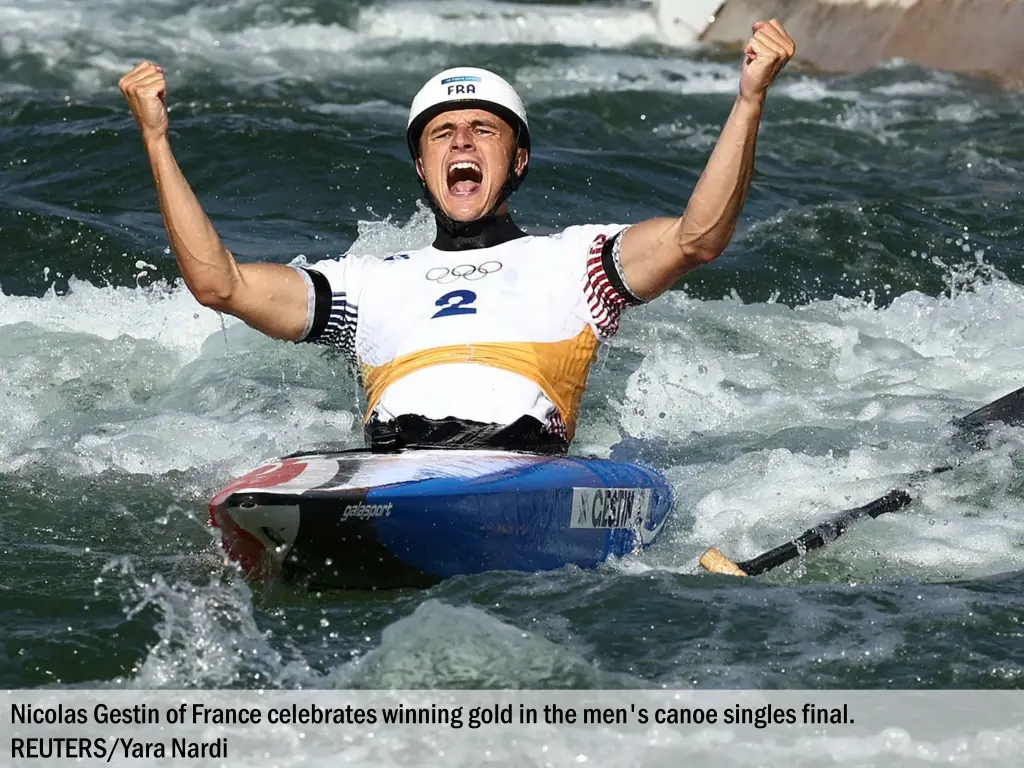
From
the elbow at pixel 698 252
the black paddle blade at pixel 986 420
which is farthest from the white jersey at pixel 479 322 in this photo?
the black paddle blade at pixel 986 420

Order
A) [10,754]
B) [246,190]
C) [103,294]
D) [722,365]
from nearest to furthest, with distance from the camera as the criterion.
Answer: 1. [10,754]
2. [722,365]
3. [103,294]
4. [246,190]

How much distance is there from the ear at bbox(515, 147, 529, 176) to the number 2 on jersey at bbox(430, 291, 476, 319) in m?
0.62

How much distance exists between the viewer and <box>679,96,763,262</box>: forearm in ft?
15.8

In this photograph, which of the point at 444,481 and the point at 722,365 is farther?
the point at 722,365

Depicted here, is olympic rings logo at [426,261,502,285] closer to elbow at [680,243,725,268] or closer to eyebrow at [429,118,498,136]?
eyebrow at [429,118,498,136]

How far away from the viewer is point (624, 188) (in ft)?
34.4

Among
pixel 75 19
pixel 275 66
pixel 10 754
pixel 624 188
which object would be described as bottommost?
pixel 10 754

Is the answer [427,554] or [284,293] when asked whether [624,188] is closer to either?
[284,293]

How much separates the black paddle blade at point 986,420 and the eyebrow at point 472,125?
215cm

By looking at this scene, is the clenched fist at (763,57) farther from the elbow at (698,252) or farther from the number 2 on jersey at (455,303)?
the number 2 on jersey at (455,303)

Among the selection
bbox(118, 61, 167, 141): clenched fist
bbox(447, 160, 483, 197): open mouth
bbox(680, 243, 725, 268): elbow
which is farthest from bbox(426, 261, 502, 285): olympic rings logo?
bbox(118, 61, 167, 141): clenched fist

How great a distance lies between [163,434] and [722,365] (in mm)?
2752

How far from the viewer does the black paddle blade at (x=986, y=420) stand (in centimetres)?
617

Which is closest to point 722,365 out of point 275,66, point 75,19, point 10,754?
point 10,754
